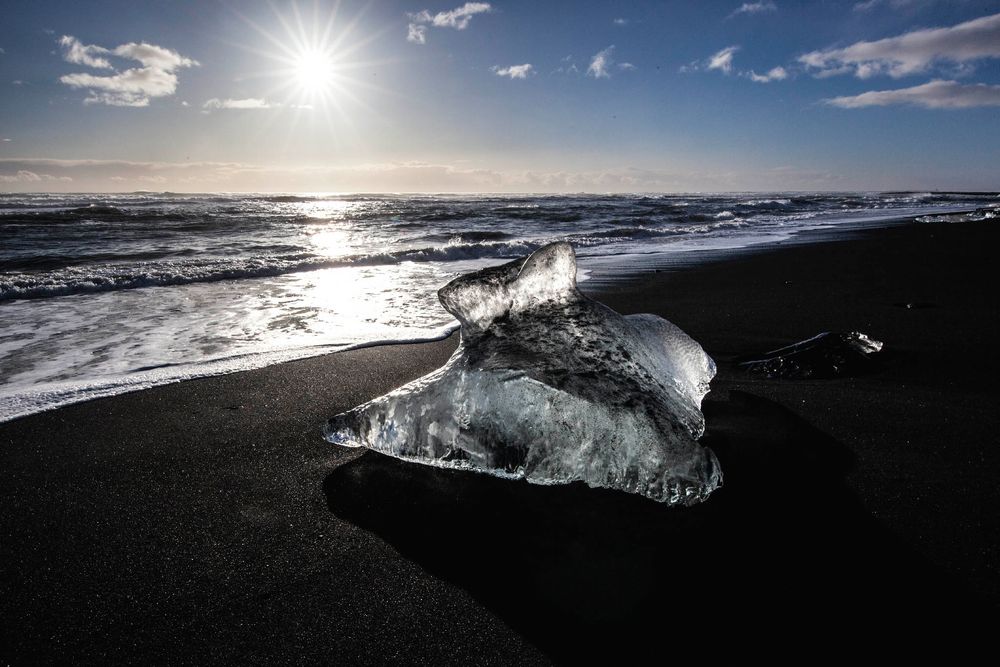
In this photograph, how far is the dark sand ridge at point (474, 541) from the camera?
4.03 feet

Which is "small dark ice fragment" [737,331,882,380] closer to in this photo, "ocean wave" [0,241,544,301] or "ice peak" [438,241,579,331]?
"ice peak" [438,241,579,331]

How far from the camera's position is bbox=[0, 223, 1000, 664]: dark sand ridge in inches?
48.4

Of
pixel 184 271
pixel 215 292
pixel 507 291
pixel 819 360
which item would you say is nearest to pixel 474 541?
pixel 507 291

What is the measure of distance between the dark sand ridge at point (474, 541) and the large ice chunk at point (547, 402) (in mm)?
99

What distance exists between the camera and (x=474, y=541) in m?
1.55

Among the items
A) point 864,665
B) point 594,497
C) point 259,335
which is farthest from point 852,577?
point 259,335

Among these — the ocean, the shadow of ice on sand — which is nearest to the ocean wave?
the ocean

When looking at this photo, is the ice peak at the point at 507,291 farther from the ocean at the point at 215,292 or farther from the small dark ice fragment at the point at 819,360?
the ocean at the point at 215,292

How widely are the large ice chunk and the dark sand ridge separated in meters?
0.10

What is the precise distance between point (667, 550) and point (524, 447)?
0.53 m

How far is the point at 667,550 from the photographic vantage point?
4.80ft

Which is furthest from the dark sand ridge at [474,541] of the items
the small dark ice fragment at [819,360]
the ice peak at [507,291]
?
the ice peak at [507,291]

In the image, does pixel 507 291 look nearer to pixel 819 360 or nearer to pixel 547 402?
pixel 547 402

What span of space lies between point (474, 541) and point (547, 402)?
1.62ft
